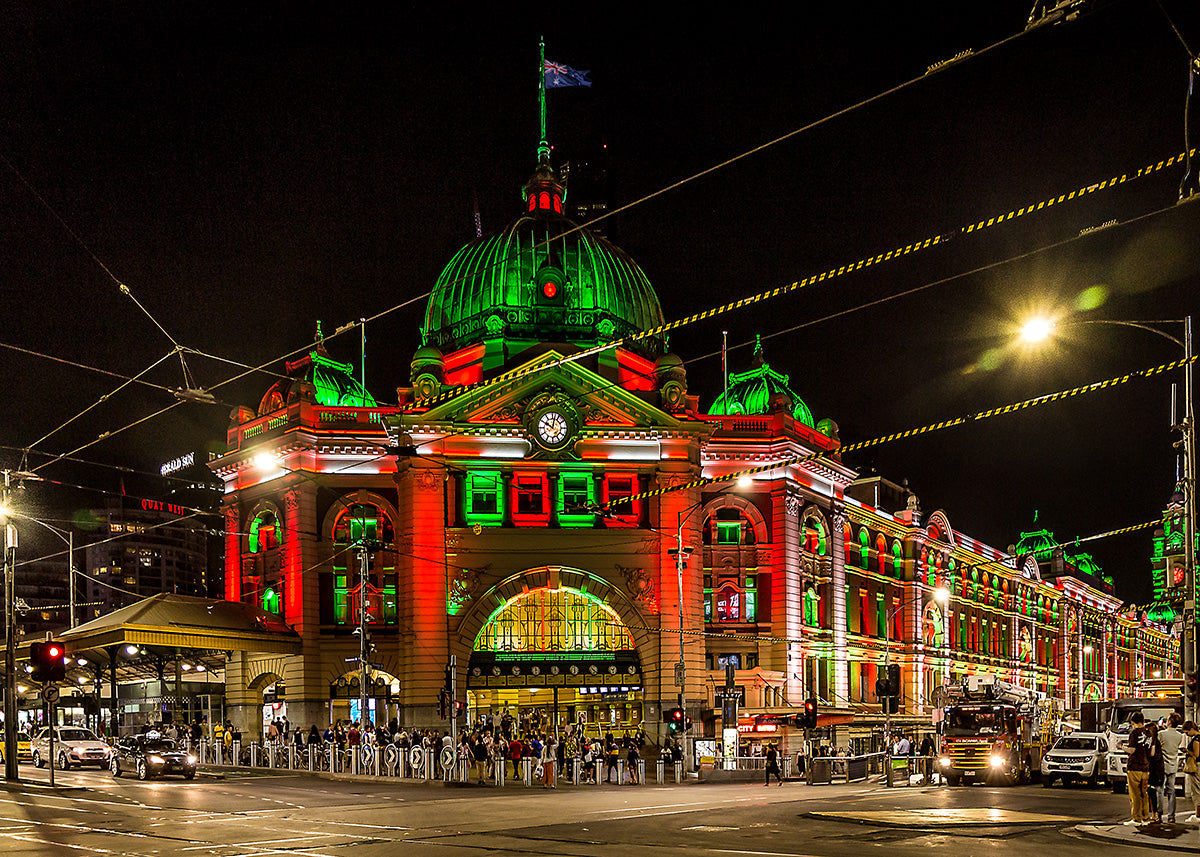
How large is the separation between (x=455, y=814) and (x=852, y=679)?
5219 cm

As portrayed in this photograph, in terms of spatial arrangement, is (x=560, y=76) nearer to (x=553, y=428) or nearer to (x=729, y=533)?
(x=553, y=428)

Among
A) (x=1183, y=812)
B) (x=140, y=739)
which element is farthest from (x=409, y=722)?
(x=1183, y=812)

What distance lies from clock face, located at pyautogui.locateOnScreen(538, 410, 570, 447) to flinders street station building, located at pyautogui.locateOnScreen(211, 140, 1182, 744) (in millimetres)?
133

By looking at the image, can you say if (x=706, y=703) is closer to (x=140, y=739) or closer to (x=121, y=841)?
(x=140, y=739)

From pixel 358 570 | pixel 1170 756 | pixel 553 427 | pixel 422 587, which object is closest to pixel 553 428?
pixel 553 427

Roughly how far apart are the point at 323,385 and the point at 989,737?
4332 cm

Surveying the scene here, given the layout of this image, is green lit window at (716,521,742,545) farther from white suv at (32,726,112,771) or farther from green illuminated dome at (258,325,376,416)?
white suv at (32,726,112,771)

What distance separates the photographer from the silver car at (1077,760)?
133ft

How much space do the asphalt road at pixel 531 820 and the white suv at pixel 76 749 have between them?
746 centimetres

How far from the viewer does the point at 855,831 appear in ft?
78.5

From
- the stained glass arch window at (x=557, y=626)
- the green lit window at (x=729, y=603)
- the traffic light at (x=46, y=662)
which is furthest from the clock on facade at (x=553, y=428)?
the traffic light at (x=46, y=662)

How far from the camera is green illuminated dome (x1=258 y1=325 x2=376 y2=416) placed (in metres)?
69.8

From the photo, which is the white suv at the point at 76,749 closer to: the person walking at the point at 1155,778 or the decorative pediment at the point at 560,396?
the decorative pediment at the point at 560,396

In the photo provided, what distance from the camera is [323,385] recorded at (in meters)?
74.6
